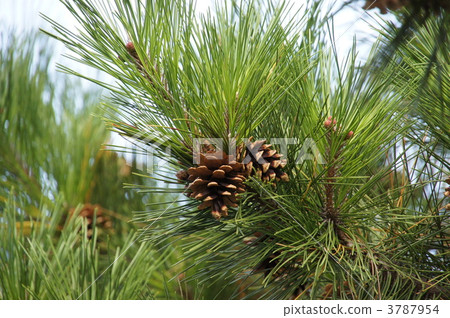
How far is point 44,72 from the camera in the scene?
1.15 metres

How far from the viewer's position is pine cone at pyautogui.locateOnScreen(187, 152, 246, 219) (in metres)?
0.54

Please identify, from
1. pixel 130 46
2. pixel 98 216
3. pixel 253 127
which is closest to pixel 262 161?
pixel 253 127

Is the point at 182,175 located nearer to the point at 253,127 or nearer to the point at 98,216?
the point at 253,127

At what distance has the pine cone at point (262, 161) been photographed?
0.55 meters

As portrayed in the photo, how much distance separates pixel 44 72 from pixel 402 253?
84 centimetres

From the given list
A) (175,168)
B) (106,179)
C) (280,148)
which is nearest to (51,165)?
(106,179)

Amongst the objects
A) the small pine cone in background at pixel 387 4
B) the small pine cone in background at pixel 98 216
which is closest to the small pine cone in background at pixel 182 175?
the small pine cone in background at pixel 387 4

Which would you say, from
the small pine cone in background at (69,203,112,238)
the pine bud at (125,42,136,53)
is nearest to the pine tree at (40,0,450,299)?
the pine bud at (125,42,136,53)

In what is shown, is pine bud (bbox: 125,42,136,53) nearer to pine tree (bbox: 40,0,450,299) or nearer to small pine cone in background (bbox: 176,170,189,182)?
pine tree (bbox: 40,0,450,299)

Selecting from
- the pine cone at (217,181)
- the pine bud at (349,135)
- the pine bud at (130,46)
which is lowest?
the pine cone at (217,181)

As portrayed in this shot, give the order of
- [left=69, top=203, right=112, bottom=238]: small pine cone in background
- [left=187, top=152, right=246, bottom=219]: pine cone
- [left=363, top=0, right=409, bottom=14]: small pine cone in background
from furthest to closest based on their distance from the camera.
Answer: [left=69, top=203, right=112, bottom=238]: small pine cone in background, [left=187, top=152, right=246, bottom=219]: pine cone, [left=363, top=0, right=409, bottom=14]: small pine cone in background

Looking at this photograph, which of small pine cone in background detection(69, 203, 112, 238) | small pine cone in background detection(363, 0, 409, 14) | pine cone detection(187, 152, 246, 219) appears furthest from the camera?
small pine cone in background detection(69, 203, 112, 238)

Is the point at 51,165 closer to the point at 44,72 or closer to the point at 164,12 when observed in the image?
the point at 44,72

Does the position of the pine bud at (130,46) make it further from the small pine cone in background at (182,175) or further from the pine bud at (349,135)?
the pine bud at (349,135)
